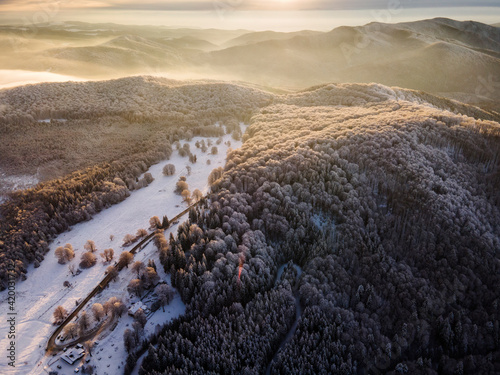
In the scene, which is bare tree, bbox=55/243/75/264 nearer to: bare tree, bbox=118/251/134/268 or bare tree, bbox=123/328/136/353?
bare tree, bbox=118/251/134/268

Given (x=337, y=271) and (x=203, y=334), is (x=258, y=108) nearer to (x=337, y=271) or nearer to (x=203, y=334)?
(x=337, y=271)

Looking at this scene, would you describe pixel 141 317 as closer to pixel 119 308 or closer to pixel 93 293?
pixel 119 308

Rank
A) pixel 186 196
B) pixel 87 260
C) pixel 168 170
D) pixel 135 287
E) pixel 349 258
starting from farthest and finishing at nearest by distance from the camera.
Answer: pixel 168 170, pixel 186 196, pixel 87 260, pixel 349 258, pixel 135 287

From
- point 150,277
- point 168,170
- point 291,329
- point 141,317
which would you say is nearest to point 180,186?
point 168,170

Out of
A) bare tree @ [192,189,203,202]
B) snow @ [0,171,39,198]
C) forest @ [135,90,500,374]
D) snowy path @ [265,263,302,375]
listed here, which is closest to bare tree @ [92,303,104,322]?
forest @ [135,90,500,374]

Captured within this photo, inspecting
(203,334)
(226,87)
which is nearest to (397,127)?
(203,334)

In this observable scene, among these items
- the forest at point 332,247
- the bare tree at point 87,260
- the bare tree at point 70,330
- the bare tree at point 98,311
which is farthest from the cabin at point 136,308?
the bare tree at point 87,260

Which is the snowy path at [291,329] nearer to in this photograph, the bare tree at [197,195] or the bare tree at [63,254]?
the bare tree at [197,195]
